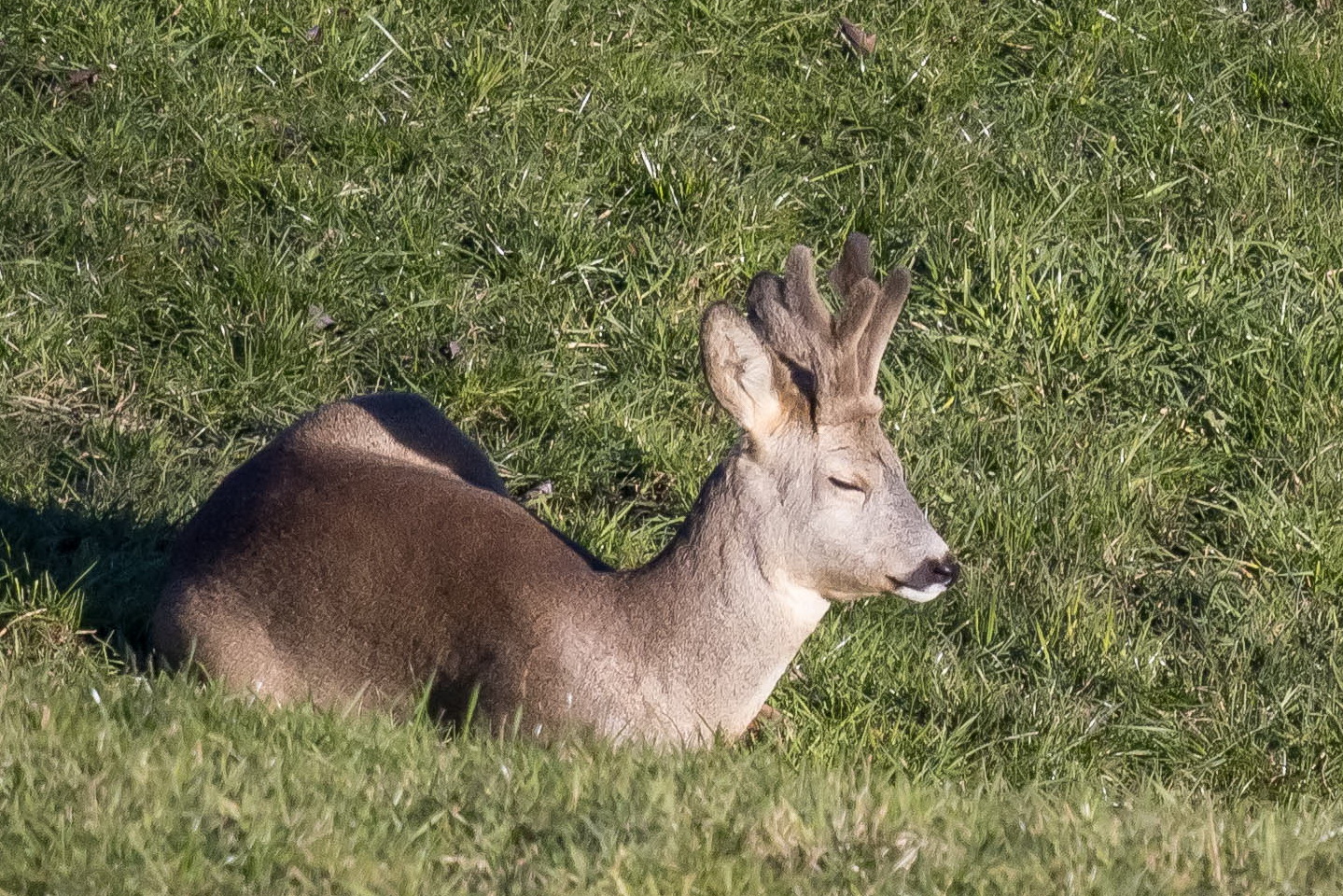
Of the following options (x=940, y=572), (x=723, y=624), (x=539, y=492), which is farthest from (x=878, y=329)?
(x=539, y=492)

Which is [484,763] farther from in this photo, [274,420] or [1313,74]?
[1313,74]

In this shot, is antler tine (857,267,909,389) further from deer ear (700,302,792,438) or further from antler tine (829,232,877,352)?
deer ear (700,302,792,438)

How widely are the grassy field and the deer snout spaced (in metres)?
0.44

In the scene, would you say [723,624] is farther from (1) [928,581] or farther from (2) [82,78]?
(2) [82,78]

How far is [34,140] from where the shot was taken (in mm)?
7430

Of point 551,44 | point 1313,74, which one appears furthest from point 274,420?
point 1313,74

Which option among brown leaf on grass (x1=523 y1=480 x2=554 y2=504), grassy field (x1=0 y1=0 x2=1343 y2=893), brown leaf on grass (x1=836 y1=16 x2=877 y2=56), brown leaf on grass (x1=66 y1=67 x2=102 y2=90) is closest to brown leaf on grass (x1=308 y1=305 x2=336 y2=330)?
grassy field (x1=0 y1=0 x2=1343 y2=893)

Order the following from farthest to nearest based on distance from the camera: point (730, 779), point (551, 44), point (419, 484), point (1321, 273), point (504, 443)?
1. point (551, 44)
2. point (1321, 273)
3. point (504, 443)
4. point (419, 484)
5. point (730, 779)

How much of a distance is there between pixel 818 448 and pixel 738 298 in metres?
2.66

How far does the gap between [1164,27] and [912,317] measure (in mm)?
2147

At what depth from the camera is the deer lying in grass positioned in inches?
182

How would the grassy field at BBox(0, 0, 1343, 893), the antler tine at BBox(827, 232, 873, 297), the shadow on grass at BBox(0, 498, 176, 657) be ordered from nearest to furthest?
the antler tine at BBox(827, 232, 873, 297) < the grassy field at BBox(0, 0, 1343, 893) < the shadow on grass at BBox(0, 498, 176, 657)

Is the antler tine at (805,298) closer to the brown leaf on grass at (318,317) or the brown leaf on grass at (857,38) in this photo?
the brown leaf on grass at (318,317)

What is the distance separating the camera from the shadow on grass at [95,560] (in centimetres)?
550
